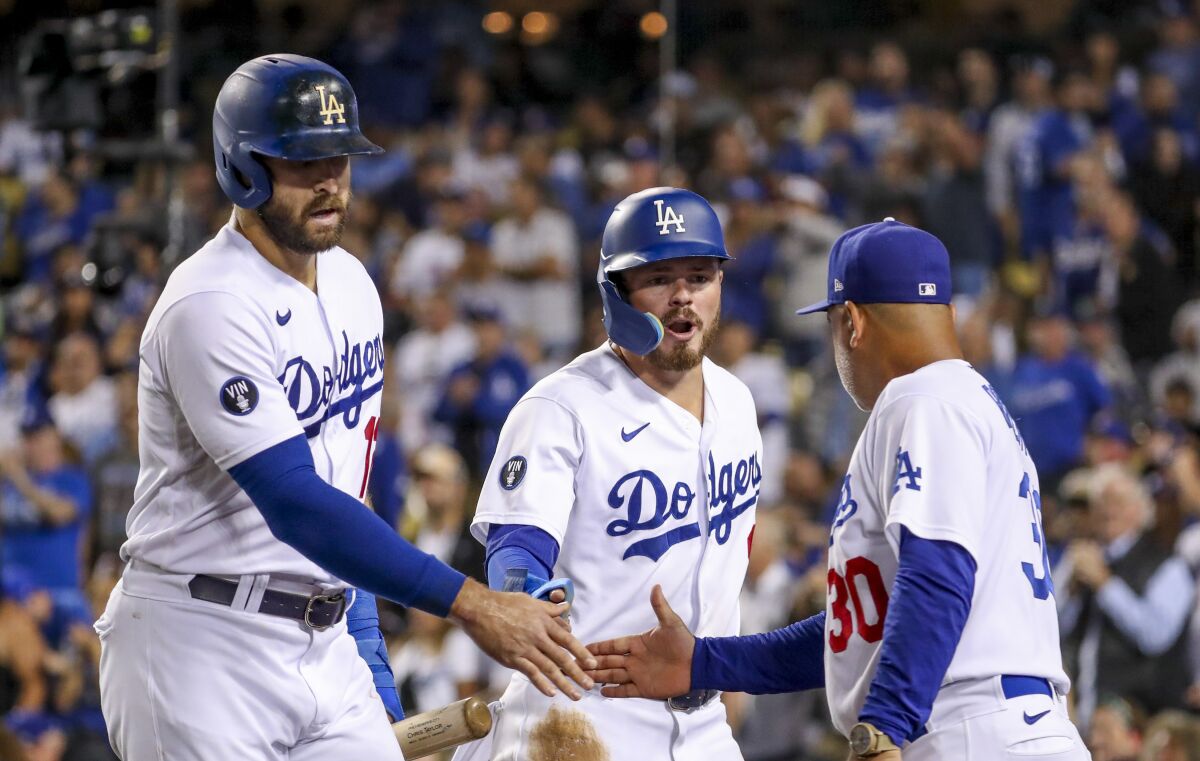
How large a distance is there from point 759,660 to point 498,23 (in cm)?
1210

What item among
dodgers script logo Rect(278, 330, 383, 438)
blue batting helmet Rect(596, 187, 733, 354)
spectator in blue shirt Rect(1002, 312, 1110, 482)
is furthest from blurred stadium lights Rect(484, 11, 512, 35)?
dodgers script logo Rect(278, 330, 383, 438)

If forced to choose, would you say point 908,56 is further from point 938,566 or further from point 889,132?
point 938,566

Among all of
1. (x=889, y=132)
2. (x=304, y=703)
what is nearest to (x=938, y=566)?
(x=304, y=703)

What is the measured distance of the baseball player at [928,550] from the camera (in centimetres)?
329

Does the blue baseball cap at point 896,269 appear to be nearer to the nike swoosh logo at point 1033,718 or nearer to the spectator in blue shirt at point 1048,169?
the nike swoosh logo at point 1033,718

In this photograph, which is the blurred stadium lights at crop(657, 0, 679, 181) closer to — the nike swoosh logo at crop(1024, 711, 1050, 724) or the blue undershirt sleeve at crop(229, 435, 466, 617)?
the blue undershirt sleeve at crop(229, 435, 466, 617)

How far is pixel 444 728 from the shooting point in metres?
3.98

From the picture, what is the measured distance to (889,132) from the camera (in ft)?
40.4

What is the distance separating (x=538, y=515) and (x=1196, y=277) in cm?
804

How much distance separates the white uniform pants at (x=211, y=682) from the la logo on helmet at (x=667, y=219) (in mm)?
1426

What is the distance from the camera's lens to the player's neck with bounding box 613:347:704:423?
14.8 feet

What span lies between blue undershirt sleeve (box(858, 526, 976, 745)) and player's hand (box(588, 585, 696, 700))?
947mm

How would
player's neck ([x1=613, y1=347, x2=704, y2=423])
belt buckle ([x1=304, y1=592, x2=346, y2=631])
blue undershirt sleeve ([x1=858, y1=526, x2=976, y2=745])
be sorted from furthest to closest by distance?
player's neck ([x1=613, y1=347, x2=704, y2=423])
belt buckle ([x1=304, y1=592, x2=346, y2=631])
blue undershirt sleeve ([x1=858, y1=526, x2=976, y2=745])

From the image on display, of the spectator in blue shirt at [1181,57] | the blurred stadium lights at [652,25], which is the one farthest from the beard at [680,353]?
the blurred stadium lights at [652,25]
